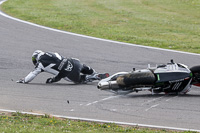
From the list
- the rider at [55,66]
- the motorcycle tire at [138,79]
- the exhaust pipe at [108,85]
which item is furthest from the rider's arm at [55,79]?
the motorcycle tire at [138,79]

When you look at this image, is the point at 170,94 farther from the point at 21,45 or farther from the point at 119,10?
the point at 119,10

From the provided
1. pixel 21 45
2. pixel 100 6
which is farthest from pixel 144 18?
pixel 21 45

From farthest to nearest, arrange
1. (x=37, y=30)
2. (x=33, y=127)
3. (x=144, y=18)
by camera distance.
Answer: (x=144, y=18)
(x=37, y=30)
(x=33, y=127)

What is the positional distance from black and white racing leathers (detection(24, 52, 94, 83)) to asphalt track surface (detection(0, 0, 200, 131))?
29 cm

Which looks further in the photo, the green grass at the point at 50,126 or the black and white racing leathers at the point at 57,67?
the black and white racing leathers at the point at 57,67

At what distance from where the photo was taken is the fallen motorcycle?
1070 cm


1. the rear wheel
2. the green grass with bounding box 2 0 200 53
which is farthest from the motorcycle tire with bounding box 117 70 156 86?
the green grass with bounding box 2 0 200 53

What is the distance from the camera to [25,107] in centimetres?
1015

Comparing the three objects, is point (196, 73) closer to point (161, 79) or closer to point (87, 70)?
point (161, 79)

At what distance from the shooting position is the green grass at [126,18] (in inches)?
759

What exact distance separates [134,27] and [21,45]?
21.9ft

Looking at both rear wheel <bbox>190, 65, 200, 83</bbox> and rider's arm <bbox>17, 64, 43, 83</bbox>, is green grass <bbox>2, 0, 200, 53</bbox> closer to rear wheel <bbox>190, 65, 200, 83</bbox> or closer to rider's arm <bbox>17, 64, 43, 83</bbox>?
rear wheel <bbox>190, 65, 200, 83</bbox>

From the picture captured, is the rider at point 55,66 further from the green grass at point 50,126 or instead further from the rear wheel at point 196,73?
the rear wheel at point 196,73

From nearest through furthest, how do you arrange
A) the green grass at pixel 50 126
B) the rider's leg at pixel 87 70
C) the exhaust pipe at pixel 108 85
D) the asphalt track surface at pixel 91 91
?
the green grass at pixel 50 126, the asphalt track surface at pixel 91 91, the exhaust pipe at pixel 108 85, the rider's leg at pixel 87 70
